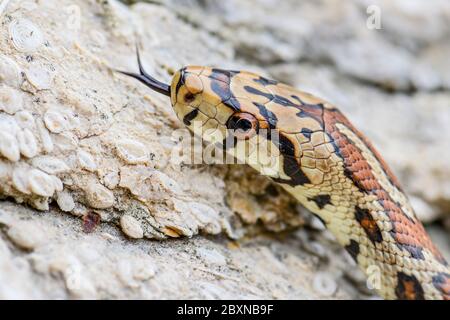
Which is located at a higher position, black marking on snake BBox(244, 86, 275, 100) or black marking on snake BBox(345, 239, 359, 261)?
black marking on snake BBox(244, 86, 275, 100)

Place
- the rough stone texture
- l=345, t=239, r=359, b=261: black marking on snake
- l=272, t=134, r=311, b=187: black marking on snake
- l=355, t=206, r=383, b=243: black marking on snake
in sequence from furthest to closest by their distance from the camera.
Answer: l=345, t=239, r=359, b=261: black marking on snake, l=355, t=206, r=383, b=243: black marking on snake, l=272, t=134, r=311, b=187: black marking on snake, the rough stone texture

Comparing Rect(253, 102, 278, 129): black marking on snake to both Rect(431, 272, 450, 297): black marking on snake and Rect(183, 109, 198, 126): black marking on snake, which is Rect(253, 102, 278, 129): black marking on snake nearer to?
Rect(183, 109, 198, 126): black marking on snake

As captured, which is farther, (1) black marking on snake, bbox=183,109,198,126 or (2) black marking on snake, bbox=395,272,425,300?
(2) black marking on snake, bbox=395,272,425,300

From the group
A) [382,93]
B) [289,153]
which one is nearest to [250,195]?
[289,153]

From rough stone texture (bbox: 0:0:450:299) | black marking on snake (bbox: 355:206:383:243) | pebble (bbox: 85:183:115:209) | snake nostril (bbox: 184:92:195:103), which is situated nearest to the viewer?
rough stone texture (bbox: 0:0:450:299)

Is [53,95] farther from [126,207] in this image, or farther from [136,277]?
[136,277]

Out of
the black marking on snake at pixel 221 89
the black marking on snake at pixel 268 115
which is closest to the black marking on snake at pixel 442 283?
the black marking on snake at pixel 268 115

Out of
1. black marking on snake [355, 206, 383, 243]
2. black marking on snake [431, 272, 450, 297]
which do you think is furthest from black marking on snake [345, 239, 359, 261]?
black marking on snake [431, 272, 450, 297]

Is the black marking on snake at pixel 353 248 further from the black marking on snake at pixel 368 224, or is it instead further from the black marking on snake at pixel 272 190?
the black marking on snake at pixel 272 190
